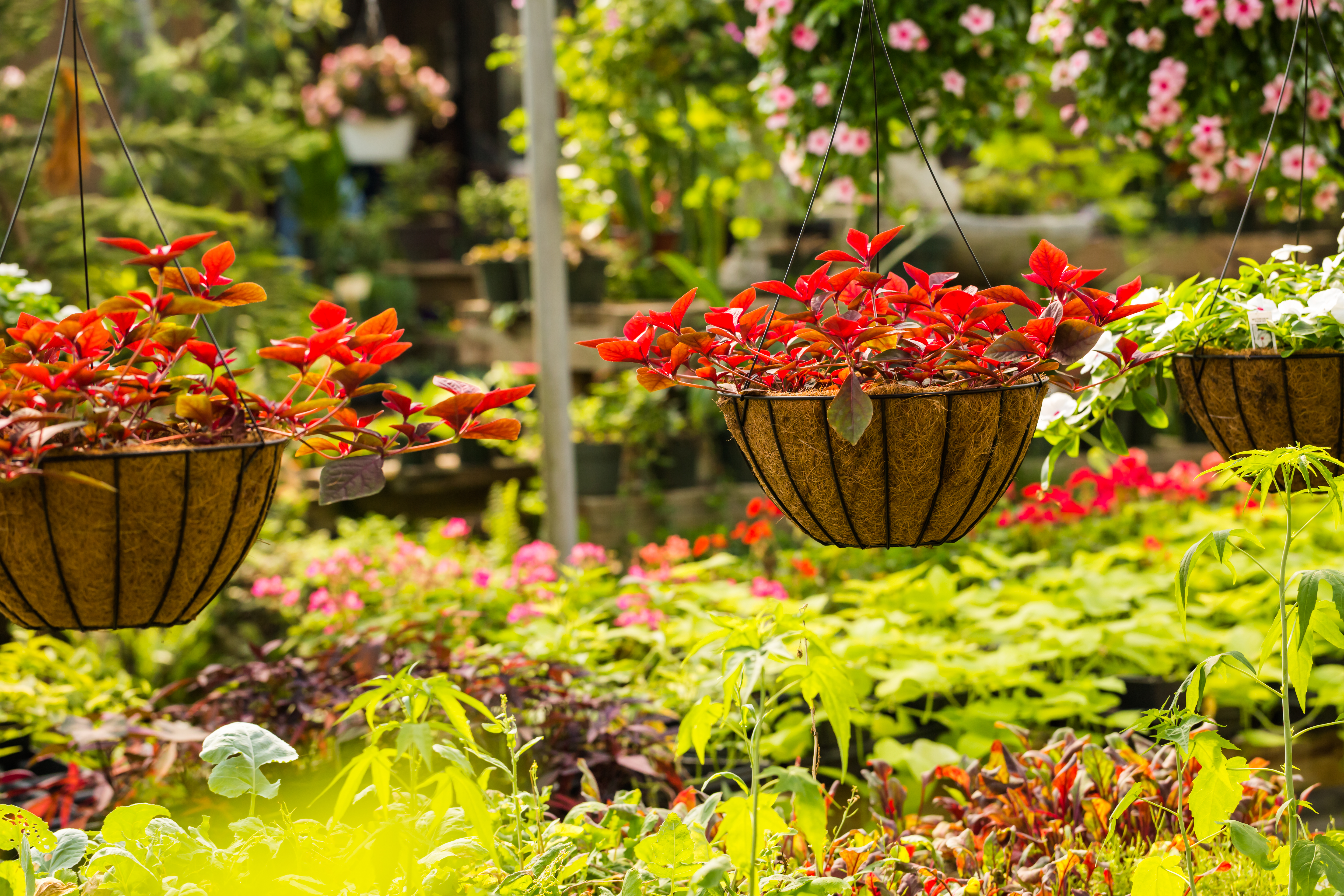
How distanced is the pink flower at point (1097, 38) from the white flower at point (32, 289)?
75.4 inches

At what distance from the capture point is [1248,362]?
1.23 metres

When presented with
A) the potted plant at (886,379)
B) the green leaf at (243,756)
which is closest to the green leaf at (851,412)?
the potted plant at (886,379)

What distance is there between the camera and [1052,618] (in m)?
2.28

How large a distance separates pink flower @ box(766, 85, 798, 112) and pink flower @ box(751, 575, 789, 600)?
42.8 inches

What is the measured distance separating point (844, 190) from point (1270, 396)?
1.60 metres

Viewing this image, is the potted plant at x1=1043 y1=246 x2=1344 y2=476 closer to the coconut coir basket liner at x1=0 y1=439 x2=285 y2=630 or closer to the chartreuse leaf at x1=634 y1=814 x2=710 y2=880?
the chartreuse leaf at x1=634 y1=814 x2=710 y2=880

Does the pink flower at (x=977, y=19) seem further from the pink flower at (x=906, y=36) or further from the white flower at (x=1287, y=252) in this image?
the white flower at (x=1287, y=252)

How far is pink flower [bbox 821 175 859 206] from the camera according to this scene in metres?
2.69

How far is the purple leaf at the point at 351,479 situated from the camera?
1.01 metres

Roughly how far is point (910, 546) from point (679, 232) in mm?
3644

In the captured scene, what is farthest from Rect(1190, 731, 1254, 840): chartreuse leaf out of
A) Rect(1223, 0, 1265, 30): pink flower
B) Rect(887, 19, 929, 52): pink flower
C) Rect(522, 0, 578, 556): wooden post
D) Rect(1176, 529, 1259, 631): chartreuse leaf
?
Rect(522, 0, 578, 556): wooden post

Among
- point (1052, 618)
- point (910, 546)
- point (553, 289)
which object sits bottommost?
point (1052, 618)

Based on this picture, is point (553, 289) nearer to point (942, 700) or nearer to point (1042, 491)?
point (942, 700)

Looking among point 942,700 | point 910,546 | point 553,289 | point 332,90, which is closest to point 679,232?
point 553,289
